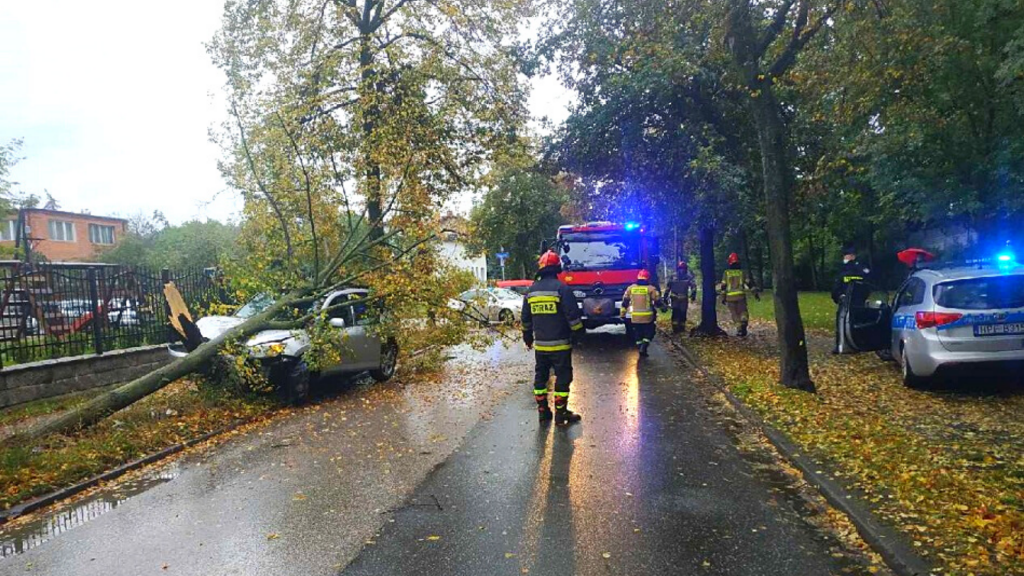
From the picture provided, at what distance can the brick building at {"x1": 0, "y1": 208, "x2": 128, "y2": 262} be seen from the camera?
49.4 meters

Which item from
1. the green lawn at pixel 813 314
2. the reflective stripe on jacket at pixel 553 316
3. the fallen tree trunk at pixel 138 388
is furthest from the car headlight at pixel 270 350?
the green lawn at pixel 813 314

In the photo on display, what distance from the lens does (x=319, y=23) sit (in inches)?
615

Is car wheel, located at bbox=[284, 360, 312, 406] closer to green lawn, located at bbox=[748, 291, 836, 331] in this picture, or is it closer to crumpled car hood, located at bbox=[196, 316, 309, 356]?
crumpled car hood, located at bbox=[196, 316, 309, 356]

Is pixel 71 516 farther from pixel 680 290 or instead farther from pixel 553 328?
pixel 680 290

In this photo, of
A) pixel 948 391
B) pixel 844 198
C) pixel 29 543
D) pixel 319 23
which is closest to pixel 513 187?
pixel 844 198

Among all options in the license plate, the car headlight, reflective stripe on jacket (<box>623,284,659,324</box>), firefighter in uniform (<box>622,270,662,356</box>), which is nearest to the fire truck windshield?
firefighter in uniform (<box>622,270,662,356</box>)

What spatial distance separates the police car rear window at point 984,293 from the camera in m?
8.06

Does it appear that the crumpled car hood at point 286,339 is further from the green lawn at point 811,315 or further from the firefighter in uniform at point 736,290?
the green lawn at point 811,315

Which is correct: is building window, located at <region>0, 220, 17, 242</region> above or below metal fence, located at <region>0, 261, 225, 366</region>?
above

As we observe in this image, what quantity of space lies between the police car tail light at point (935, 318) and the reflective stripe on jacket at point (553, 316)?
4.38 m

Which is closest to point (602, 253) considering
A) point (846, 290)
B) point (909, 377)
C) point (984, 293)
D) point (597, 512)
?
point (846, 290)

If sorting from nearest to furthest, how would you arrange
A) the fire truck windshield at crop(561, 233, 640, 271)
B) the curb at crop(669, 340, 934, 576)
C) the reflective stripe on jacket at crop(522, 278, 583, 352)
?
the curb at crop(669, 340, 934, 576) < the reflective stripe on jacket at crop(522, 278, 583, 352) < the fire truck windshield at crop(561, 233, 640, 271)

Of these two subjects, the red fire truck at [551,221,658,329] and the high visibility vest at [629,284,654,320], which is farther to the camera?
the red fire truck at [551,221,658,329]

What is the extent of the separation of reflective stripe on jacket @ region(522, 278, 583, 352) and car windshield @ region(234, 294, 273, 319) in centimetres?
487
